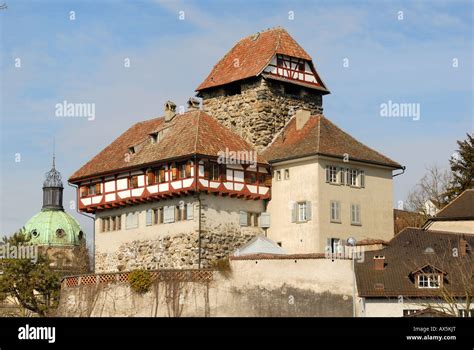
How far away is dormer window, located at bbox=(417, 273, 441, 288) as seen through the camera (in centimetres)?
4428

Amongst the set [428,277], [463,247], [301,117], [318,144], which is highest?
[301,117]

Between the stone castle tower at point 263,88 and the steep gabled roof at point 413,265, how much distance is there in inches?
436

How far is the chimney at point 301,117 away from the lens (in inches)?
2222

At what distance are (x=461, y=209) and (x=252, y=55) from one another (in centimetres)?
1388

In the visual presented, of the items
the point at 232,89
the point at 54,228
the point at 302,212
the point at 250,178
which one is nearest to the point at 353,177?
the point at 302,212

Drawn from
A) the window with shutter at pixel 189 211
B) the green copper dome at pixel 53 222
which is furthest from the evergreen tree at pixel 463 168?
the green copper dome at pixel 53 222

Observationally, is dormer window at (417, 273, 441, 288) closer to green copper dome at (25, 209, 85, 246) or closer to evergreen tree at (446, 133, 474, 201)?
evergreen tree at (446, 133, 474, 201)

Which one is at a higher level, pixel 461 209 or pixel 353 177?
pixel 353 177

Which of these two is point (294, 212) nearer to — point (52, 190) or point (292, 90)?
point (292, 90)

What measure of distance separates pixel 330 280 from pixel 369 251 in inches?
129

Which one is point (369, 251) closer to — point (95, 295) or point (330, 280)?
point (330, 280)

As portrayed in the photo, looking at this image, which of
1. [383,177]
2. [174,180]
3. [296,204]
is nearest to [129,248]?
[174,180]

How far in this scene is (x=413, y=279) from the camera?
4488 centimetres

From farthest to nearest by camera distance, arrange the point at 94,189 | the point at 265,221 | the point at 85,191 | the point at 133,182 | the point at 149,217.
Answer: the point at 85,191 < the point at 94,189 < the point at 133,182 < the point at 149,217 < the point at 265,221
